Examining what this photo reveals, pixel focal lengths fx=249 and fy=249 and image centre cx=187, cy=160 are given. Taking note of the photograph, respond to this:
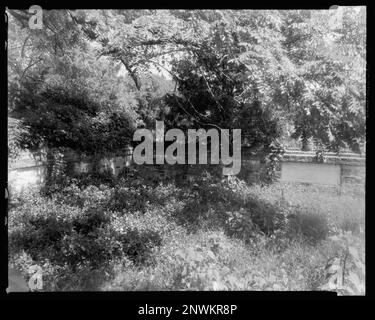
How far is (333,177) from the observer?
136 inches

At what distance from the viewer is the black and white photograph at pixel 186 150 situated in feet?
9.46

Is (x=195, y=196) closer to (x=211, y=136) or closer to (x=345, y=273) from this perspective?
(x=211, y=136)

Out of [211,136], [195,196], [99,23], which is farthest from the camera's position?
[195,196]

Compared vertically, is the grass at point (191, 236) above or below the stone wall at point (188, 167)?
below

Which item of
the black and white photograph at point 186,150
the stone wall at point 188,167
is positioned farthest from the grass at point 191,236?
the stone wall at point 188,167

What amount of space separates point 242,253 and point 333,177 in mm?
1665

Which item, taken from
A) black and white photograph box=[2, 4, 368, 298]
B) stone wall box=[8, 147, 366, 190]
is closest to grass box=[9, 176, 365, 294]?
black and white photograph box=[2, 4, 368, 298]

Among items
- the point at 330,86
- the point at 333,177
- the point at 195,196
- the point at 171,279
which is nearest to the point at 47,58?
the point at 195,196

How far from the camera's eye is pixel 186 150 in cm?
367

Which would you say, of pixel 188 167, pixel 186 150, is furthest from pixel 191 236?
pixel 186 150

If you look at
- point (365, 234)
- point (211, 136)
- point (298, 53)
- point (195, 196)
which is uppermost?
point (298, 53)

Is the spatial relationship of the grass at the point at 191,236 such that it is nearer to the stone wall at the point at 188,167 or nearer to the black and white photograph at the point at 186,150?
the black and white photograph at the point at 186,150

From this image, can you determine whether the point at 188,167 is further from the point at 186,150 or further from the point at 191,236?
the point at 191,236

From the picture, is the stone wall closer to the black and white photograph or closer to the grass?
the black and white photograph
